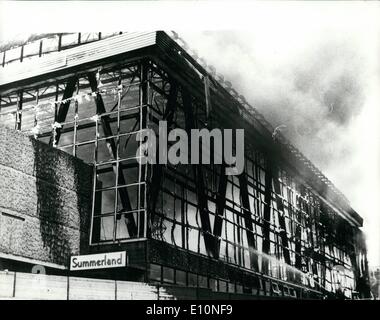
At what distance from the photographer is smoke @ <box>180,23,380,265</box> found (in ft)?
53.3

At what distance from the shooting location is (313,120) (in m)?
23.6

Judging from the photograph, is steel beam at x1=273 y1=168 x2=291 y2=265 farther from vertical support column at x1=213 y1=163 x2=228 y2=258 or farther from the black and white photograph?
vertical support column at x1=213 y1=163 x2=228 y2=258

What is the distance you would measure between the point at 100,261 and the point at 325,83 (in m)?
12.2

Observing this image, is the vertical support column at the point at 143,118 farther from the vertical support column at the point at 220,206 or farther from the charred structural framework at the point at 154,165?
the vertical support column at the point at 220,206

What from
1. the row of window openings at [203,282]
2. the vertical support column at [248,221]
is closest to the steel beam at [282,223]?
the row of window openings at [203,282]

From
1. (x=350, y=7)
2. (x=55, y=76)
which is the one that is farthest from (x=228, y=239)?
(x=350, y=7)

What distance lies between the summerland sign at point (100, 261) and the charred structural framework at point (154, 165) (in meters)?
0.86

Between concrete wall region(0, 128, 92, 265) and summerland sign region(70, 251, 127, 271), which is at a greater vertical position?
concrete wall region(0, 128, 92, 265)

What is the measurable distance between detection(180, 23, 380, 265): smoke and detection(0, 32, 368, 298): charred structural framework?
374 centimetres

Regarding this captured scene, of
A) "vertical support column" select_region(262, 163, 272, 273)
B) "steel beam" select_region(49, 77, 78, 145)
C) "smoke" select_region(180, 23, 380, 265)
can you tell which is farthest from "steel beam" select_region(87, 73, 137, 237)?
Result: "vertical support column" select_region(262, 163, 272, 273)

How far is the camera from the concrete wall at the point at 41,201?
74.5ft

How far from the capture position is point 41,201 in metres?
24.1
